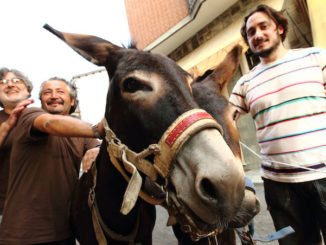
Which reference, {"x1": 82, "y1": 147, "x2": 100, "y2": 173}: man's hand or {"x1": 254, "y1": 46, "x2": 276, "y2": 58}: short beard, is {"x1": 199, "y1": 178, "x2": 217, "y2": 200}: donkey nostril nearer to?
{"x1": 82, "y1": 147, "x2": 100, "y2": 173}: man's hand

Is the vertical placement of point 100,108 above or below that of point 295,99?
above

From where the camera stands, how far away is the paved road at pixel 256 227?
3.62m

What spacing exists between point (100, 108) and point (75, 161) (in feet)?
64.7

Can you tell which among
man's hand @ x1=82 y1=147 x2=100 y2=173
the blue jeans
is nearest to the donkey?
man's hand @ x1=82 y1=147 x2=100 y2=173

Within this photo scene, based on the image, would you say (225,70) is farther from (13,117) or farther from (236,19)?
(236,19)

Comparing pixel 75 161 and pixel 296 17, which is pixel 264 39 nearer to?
pixel 75 161

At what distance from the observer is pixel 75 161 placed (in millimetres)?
2482

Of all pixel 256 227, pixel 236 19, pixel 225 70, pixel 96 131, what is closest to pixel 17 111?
pixel 96 131

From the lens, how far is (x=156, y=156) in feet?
3.68

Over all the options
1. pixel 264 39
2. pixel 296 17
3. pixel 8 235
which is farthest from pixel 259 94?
pixel 296 17

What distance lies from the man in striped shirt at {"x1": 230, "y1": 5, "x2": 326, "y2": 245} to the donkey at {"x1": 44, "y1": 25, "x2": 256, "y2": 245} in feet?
1.72

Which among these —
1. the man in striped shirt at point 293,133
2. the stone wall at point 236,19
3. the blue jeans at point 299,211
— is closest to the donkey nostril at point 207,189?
the man in striped shirt at point 293,133

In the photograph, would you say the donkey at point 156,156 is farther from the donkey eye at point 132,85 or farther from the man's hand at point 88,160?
the man's hand at point 88,160

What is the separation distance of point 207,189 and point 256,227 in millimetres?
3439
